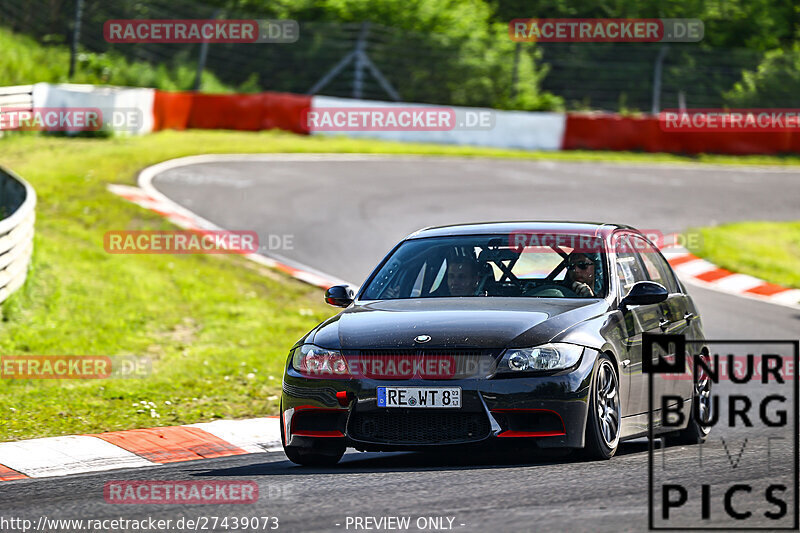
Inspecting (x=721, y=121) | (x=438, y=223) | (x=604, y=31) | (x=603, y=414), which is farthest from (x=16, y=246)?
(x=604, y=31)

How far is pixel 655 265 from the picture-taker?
344 inches

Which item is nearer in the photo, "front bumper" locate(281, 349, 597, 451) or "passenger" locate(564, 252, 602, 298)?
"front bumper" locate(281, 349, 597, 451)

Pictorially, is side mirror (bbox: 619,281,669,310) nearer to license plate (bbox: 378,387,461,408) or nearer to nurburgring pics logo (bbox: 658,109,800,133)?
license plate (bbox: 378,387,461,408)

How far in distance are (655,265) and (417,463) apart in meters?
2.53

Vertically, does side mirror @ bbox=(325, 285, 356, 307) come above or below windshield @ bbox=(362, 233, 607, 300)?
below

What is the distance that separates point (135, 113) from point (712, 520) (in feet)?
78.8

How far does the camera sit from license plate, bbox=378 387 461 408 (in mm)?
6594

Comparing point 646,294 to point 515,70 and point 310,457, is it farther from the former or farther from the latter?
point 515,70

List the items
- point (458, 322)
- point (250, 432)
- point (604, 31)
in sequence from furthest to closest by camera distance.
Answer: point (604, 31)
point (250, 432)
point (458, 322)

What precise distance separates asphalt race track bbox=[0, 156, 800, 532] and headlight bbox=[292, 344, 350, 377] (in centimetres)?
55

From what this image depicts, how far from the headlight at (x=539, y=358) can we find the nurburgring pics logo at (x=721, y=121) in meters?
27.7
